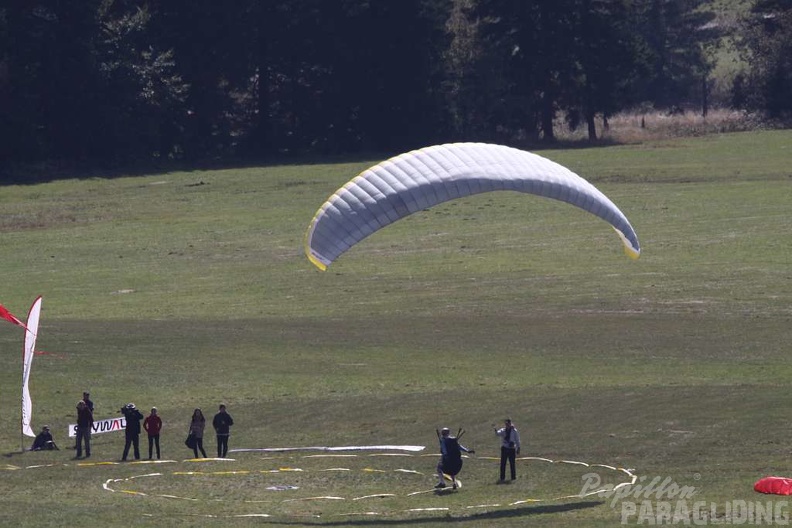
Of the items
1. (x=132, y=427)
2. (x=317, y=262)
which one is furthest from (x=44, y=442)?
(x=317, y=262)

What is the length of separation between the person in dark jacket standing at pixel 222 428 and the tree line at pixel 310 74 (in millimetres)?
47212

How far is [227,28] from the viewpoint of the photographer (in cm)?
7200

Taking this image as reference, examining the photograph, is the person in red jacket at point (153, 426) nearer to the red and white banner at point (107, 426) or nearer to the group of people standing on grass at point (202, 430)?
the group of people standing on grass at point (202, 430)

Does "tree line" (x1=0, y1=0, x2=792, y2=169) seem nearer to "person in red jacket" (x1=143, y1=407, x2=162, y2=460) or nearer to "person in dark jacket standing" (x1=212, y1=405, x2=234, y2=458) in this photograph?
"person in red jacket" (x1=143, y1=407, x2=162, y2=460)

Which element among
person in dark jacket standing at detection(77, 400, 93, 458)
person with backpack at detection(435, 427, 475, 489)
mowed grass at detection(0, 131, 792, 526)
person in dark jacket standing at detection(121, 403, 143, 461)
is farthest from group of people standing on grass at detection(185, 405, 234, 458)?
person with backpack at detection(435, 427, 475, 489)

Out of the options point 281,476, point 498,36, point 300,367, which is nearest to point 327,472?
point 281,476

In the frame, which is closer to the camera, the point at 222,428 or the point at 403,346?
the point at 222,428

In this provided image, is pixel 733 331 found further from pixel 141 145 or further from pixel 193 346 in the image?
pixel 141 145

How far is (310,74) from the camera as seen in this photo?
76.7 metres

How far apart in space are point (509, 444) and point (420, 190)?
3.74 metres

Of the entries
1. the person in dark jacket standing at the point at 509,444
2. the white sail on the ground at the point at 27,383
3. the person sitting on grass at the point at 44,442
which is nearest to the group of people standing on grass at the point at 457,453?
the person in dark jacket standing at the point at 509,444

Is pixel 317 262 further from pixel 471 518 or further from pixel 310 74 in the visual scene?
pixel 310 74

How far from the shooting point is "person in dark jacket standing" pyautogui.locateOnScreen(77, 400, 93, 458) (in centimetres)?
2161

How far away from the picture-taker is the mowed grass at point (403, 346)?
1891 centimetres
